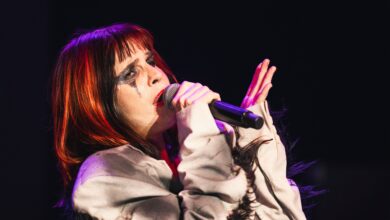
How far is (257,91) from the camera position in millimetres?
1279

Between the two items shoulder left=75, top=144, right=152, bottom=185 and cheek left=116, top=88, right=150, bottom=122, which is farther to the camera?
cheek left=116, top=88, right=150, bottom=122

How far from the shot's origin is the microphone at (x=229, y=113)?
3.47 ft

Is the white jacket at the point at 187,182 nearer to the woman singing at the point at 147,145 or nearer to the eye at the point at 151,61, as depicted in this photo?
the woman singing at the point at 147,145

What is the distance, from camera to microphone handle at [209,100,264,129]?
1.05 meters

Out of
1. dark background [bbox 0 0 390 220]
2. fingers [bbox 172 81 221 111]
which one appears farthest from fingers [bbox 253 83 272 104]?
dark background [bbox 0 0 390 220]

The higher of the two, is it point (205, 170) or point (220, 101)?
point (220, 101)

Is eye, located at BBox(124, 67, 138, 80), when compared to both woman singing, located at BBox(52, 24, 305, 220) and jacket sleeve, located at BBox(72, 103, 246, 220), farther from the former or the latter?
jacket sleeve, located at BBox(72, 103, 246, 220)

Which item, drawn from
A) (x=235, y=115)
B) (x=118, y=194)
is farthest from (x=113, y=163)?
(x=235, y=115)

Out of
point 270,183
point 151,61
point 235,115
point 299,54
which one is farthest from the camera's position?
point 299,54

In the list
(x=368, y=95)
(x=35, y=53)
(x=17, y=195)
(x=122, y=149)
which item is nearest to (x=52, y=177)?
(x=17, y=195)

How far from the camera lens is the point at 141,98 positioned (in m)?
1.26

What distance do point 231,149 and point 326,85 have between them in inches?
48.2

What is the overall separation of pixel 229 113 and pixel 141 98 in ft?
0.81

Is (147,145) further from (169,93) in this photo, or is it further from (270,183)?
(270,183)
